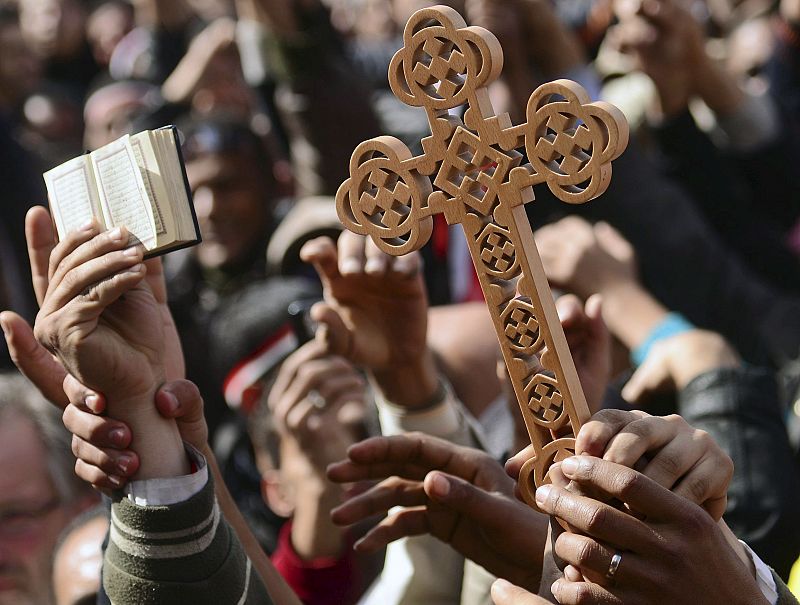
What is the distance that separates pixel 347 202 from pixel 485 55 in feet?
0.98

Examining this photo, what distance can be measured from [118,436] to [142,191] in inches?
12.1

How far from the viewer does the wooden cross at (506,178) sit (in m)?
1.43

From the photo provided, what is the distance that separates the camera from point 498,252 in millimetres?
1488

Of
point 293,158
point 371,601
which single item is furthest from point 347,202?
point 293,158

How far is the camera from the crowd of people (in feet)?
5.02

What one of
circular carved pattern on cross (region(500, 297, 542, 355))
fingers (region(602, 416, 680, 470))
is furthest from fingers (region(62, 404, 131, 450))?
fingers (region(602, 416, 680, 470))

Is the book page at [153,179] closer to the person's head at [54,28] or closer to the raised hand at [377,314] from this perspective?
the raised hand at [377,314]

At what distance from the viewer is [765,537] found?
86.4 inches

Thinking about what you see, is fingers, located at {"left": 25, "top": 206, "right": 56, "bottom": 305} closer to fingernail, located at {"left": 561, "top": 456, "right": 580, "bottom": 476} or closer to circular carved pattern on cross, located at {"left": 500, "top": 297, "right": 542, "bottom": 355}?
circular carved pattern on cross, located at {"left": 500, "top": 297, "right": 542, "bottom": 355}

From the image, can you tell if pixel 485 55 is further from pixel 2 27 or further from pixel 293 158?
pixel 2 27


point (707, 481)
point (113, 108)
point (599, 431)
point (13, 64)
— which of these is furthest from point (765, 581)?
point (13, 64)

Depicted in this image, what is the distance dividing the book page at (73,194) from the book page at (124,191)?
0.6 inches

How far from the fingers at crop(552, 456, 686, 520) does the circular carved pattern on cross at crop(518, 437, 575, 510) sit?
11cm

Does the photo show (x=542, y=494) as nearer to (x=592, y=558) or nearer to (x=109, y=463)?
(x=592, y=558)
